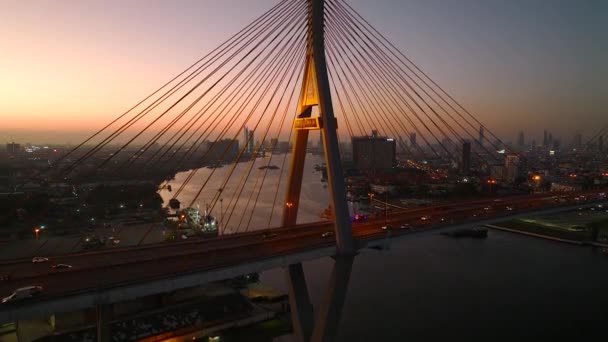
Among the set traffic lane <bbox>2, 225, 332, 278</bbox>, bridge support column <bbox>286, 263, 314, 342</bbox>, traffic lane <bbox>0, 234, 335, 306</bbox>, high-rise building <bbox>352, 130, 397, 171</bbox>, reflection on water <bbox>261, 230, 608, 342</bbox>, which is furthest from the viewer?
high-rise building <bbox>352, 130, 397, 171</bbox>

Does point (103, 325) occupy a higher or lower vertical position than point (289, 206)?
lower

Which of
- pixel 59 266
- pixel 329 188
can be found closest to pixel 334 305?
pixel 329 188

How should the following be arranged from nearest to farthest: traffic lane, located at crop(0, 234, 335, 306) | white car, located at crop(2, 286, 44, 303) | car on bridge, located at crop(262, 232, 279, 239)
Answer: white car, located at crop(2, 286, 44, 303), traffic lane, located at crop(0, 234, 335, 306), car on bridge, located at crop(262, 232, 279, 239)

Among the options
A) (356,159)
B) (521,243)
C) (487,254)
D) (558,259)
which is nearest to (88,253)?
(487,254)

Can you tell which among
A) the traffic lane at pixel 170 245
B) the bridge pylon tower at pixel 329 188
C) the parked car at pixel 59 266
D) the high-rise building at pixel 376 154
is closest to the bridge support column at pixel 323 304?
the bridge pylon tower at pixel 329 188

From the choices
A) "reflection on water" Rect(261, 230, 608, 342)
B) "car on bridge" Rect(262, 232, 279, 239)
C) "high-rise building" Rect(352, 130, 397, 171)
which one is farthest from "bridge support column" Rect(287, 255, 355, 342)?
"high-rise building" Rect(352, 130, 397, 171)

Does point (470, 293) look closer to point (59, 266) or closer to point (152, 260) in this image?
point (152, 260)

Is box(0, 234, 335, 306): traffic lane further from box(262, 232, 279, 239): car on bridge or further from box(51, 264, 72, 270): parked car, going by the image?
box(262, 232, 279, 239): car on bridge
